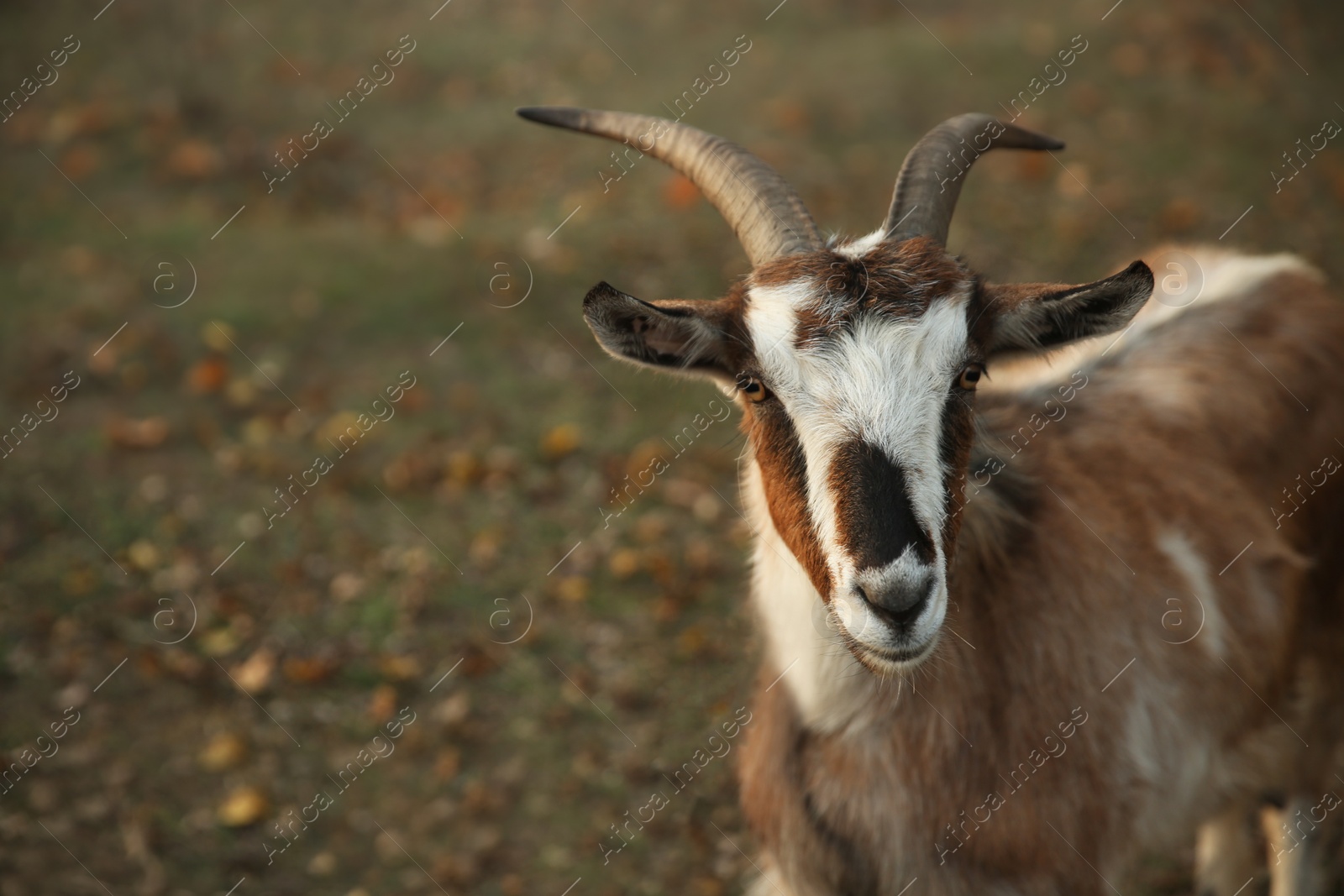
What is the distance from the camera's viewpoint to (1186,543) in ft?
13.0

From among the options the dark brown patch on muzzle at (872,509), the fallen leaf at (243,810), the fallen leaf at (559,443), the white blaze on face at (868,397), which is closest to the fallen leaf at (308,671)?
the fallen leaf at (243,810)

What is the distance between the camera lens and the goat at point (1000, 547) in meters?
3.04

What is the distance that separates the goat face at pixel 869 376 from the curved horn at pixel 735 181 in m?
0.20

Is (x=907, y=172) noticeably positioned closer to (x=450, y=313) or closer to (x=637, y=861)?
(x=637, y=861)

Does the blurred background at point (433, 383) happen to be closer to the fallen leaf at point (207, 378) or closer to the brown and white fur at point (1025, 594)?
the fallen leaf at point (207, 378)

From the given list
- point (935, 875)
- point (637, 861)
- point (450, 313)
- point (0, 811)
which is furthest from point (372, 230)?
point (935, 875)

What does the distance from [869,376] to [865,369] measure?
0.08ft

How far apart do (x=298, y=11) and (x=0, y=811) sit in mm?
12720

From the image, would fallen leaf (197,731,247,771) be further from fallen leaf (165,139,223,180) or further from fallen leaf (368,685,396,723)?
fallen leaf (165,139,223,180)

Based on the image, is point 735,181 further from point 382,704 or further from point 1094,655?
point 382,704

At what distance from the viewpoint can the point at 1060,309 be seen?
10.4 feet

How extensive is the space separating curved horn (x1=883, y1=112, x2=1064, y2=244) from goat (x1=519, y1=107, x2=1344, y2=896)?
11 mm

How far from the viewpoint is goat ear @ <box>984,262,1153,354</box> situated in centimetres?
307

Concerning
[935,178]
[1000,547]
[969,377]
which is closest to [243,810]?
[1000,547]
